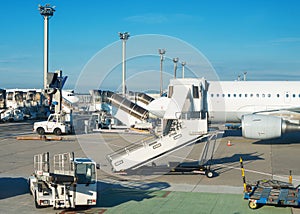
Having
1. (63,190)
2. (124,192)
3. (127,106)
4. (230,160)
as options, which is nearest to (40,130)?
(127,106)

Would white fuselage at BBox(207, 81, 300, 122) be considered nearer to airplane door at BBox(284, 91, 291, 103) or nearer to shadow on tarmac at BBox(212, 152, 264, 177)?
airplane door at BBox(284, 91, 291, 103)

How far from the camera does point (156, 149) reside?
646 inches

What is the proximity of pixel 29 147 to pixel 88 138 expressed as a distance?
631 centimetres

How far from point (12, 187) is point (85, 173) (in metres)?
4.34

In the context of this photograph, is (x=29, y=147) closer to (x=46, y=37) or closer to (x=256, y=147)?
(x=256, y=147)

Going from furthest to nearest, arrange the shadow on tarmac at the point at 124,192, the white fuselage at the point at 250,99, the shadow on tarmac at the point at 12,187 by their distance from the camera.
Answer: the white fuselage at the point at 250,99, the shadow on tarmac at the point at 12,187, the shadow on tarmac at the point at 124,192

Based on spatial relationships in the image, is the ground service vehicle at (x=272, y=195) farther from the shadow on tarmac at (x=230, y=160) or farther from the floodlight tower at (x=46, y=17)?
the floodlight tower at (x=46, y=17)

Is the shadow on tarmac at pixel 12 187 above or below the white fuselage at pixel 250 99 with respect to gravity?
below

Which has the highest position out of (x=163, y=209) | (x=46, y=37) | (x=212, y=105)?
(x=46, y=37)

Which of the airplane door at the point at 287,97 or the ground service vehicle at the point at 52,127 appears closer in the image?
the airplane door at the point at 287,97

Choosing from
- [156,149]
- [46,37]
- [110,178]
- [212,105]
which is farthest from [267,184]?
[46,37]

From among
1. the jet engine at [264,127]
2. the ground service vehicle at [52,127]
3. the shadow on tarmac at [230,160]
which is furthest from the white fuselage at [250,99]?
the ground service vehicle at [52,127]

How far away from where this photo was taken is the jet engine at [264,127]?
957 inches

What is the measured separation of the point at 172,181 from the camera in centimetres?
1653
